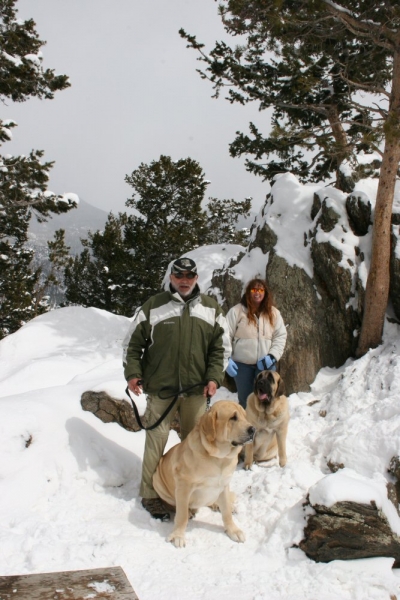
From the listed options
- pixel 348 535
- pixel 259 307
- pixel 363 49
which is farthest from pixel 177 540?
pixel 363 49

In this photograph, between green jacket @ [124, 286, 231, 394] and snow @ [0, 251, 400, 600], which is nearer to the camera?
snow @ [0, 251, 400, 600]

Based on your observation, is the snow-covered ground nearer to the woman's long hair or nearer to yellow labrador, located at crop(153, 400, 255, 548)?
yellow labrador, located at crop(153, 400, 255, 548)

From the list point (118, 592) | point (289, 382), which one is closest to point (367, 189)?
point (289, 382)

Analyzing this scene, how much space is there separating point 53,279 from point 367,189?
17919 millimetres

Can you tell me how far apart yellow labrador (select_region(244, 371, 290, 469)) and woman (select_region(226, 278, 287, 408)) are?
1.23 feet

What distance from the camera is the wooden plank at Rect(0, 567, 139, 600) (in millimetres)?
1638

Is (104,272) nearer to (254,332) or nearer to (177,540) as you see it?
(254,332)

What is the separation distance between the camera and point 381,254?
7.14 metres

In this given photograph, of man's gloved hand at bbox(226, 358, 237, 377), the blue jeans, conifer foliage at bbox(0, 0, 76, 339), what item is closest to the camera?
man's gloved hand at bbox(226, 358, 237, 377)

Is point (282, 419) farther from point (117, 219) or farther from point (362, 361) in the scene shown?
point (117, 219)

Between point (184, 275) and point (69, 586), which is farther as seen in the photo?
point (184, 275)

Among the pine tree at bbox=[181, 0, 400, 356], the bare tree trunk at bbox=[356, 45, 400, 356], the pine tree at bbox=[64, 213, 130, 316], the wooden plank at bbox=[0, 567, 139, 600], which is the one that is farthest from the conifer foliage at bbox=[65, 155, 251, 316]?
the wooden plank at bbox=[0, 567, 139, 600]

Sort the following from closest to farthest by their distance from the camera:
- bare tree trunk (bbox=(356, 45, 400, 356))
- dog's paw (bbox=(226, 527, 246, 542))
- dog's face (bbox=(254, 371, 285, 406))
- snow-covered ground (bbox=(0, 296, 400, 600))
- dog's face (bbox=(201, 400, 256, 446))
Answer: snow-covered ground (bbox=(0, 296, 400, 600)) < dog's face (bbox=(201, 400, 256, 446)) < dog's paw (bbox=(226, 527, 246, 542)) < dog's face (bbox=(254, 371, 285, 406)) < bare tree trunk (bbox=(356, 45, 400, 356))

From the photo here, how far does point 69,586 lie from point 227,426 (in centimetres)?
178
